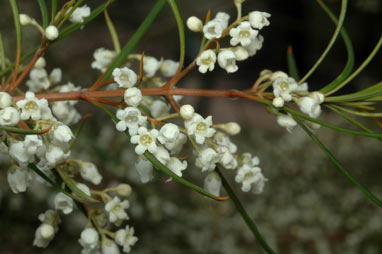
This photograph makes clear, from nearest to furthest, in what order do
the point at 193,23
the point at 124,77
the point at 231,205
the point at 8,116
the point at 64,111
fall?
the point at 8,116 → the point at 124,77 → the point at 193,23 → the point at 64,111 → the point at 231,205

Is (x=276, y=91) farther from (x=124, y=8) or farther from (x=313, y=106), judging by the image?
(x=124, y=8)

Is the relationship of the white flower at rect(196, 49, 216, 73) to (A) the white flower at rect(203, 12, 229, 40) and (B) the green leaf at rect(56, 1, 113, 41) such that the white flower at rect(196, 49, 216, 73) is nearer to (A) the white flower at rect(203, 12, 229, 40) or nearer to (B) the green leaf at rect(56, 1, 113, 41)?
(A) the white flower at rect(203, 12, 229, 40)

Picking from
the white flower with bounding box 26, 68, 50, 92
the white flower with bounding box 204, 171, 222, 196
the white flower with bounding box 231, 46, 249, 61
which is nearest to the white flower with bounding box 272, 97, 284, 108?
the white flower with bounding box 231, 46, 249, 61

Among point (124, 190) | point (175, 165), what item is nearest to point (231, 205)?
point (124, 190)

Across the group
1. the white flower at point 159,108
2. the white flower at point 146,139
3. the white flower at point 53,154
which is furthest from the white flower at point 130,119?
the white flower at point 159,108

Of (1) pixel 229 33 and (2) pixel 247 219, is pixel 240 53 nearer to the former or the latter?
(1) pixel 229 33

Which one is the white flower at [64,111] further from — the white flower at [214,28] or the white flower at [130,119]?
the white flower at [214,28]

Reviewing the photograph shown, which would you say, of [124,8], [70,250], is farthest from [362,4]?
[124,8]
